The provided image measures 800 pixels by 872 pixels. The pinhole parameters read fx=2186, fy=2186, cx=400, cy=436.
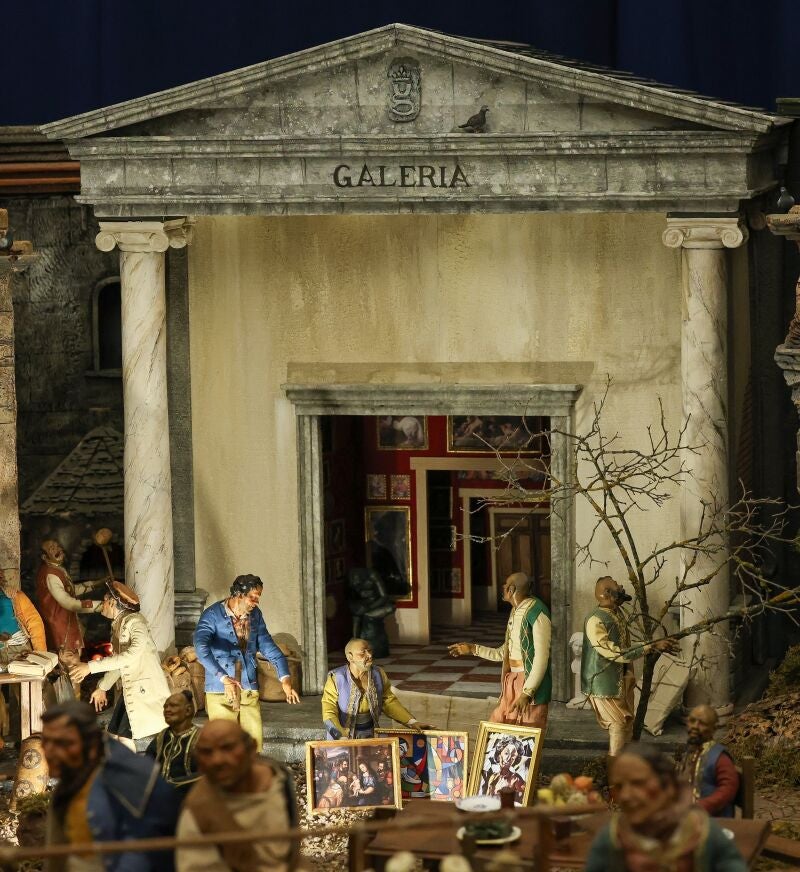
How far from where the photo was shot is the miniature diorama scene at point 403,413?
671 inches

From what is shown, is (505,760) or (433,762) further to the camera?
(433,762)

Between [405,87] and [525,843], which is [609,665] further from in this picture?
[405,87]

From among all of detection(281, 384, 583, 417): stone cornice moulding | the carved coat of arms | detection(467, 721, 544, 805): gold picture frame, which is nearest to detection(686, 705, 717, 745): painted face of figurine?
detection(467, 721, 544, 805): gold picture frame

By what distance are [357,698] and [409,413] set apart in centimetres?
390

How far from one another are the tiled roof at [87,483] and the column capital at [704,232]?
6102 mm

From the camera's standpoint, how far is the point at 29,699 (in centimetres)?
1780

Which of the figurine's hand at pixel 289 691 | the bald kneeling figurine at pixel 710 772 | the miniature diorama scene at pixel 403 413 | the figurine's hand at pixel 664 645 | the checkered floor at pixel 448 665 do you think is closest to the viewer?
the bald kneeling figurine at pixel 710 772

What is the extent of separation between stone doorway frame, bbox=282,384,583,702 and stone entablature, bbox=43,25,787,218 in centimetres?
185

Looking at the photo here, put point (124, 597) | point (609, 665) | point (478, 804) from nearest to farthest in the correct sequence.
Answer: point (478, 804)
point (609, 665)
point (124, 597)

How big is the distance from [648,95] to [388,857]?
275 inches

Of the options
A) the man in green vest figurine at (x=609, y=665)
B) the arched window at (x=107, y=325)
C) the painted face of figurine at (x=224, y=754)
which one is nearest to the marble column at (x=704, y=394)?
the man in green vest figurine at (x=609, y=665)

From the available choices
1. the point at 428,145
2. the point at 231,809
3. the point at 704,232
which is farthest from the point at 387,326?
the point at 231,809

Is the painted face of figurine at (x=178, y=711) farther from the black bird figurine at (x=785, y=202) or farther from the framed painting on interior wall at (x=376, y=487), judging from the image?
the framed painting on interior wall at (x=376, y=487)

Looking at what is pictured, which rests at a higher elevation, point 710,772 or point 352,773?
point 710,772
